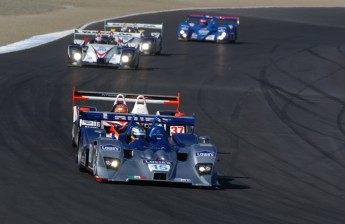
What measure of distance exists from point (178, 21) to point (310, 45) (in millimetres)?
13342

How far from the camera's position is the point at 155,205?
13188 mm

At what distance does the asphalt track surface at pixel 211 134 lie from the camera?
42.8 feet

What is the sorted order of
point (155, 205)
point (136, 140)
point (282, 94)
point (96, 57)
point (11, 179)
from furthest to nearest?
point (96, 57) < point (282, 94) < point (136, 140) < point (11, 179) < point (155, 205)

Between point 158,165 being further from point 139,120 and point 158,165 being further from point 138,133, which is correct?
point 139,120

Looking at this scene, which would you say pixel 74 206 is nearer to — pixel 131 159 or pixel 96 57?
pixel 131 159

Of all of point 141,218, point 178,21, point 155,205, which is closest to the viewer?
point 141,218

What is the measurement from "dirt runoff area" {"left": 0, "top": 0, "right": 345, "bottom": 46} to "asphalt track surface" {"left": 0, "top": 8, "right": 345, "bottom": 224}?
587cm

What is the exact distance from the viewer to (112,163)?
47.9 ft

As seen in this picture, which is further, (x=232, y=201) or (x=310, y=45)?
(x=310, y=45)

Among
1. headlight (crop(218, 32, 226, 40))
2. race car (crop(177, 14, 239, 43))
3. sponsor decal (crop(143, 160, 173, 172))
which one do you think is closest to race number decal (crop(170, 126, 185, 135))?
sponsor decal (crop(143, 160, 173, 172))

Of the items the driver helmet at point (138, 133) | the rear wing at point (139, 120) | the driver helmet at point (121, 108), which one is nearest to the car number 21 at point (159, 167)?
the driver helmet at point (138, 133)

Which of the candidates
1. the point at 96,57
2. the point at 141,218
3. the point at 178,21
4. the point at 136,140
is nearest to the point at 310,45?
the point at 178,21

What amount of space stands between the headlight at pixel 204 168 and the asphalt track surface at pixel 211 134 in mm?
347

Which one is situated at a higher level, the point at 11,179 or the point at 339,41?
the point at 11,179
